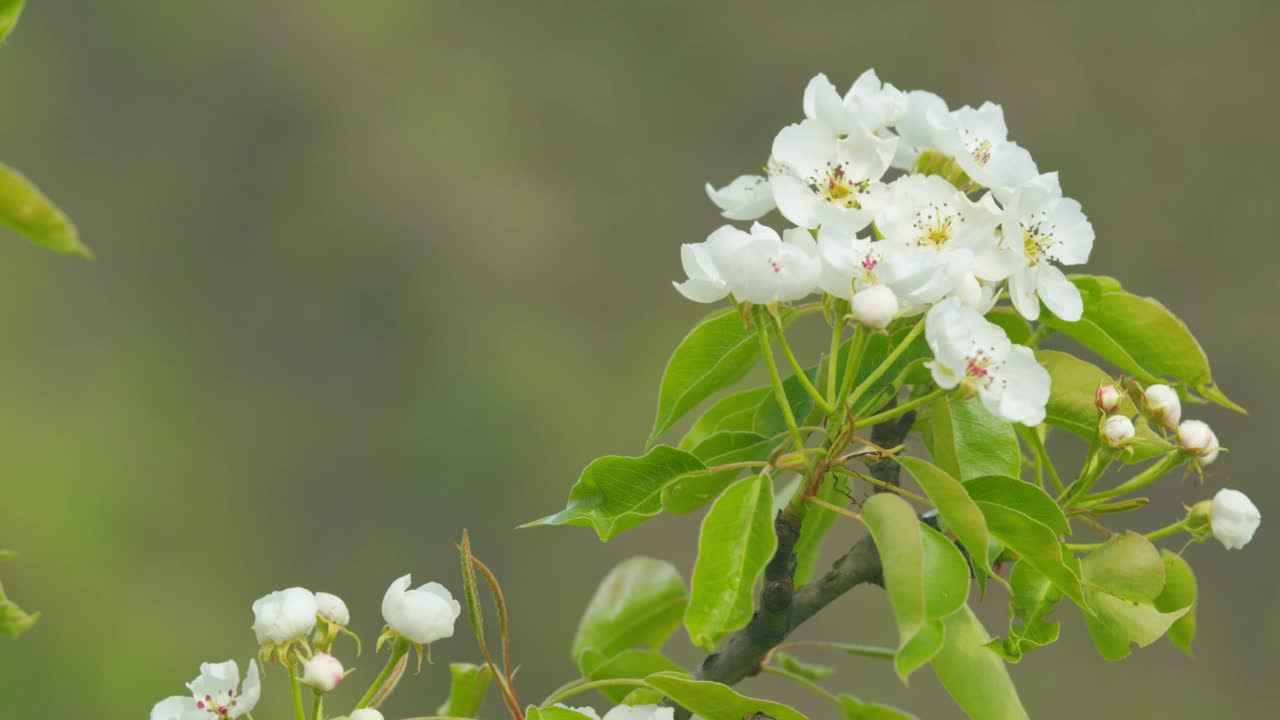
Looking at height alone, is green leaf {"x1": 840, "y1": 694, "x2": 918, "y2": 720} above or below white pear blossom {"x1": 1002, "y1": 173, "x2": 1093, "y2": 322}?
below

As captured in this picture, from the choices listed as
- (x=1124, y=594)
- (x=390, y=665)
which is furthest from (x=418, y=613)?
(x=1124, y=594)

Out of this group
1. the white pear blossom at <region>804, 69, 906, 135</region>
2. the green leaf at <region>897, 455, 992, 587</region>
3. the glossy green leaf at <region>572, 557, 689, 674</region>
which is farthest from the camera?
the glossy green leaf at <region>572, 557, 689, 674</region>

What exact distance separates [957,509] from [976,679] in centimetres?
10

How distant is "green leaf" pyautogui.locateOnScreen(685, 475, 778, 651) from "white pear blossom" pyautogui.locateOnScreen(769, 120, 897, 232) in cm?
12

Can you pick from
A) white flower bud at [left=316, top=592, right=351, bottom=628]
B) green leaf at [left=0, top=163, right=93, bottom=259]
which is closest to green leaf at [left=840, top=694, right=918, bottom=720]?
white flower bud at [left=316, top=592, right=351, bottom=628]

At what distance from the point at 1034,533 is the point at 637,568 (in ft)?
1.02

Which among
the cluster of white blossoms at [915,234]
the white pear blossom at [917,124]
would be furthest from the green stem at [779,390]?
the white pear blossom at [917,124]

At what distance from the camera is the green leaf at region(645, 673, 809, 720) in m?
0.52

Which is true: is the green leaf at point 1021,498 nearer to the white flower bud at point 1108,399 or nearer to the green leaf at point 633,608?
the white flower bud at point 1108,399

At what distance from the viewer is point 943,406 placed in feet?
1.79

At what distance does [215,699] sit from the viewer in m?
0.53

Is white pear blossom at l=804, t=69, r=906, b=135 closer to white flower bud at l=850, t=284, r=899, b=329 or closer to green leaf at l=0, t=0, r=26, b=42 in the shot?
white flower bud at l=850, t=284, r=899, b=329

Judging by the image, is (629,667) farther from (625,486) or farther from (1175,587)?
(1175,587)

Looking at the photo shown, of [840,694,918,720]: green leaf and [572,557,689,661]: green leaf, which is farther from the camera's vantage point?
[572,557,689,661]: green leaf
